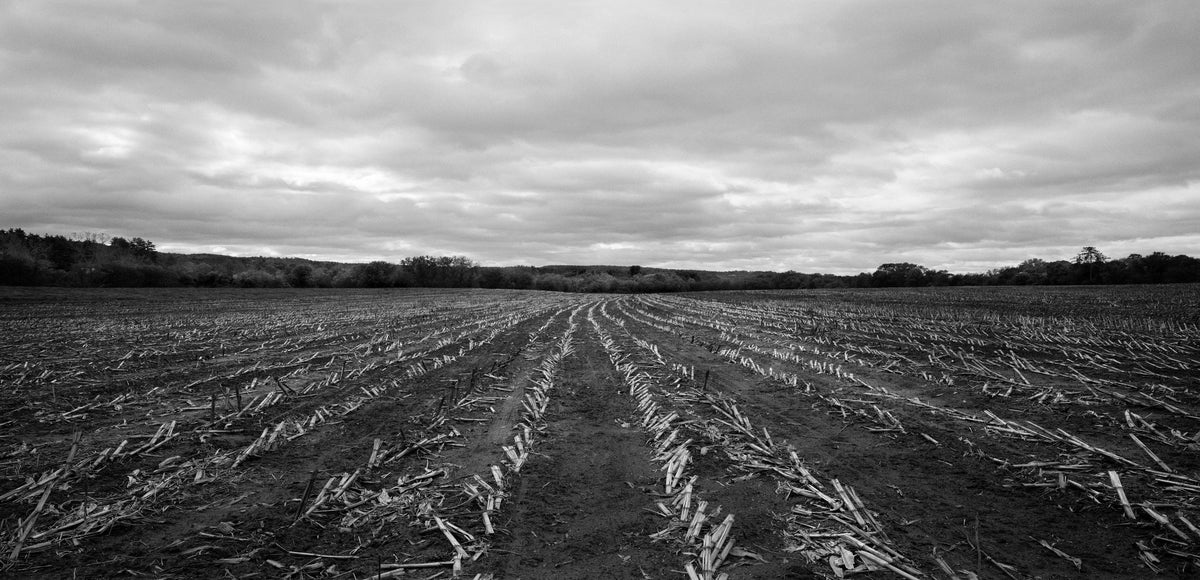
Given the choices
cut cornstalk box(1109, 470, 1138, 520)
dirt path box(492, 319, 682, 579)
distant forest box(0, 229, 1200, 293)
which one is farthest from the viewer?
distant forest box(0, 229, 1200, 293)

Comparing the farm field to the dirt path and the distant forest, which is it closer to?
the dirt path

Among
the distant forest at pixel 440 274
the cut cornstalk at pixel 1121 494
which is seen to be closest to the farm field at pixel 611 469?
→ the cut cornstalk at pixel 1121 494

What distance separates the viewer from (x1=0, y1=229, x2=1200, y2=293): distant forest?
62875 millimetres

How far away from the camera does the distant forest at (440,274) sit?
206 ft

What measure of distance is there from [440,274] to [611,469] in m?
99.9

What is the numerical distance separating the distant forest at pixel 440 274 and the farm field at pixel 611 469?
7018 centimetres

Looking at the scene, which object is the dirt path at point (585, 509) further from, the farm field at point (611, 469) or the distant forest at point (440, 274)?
the distant forest at point (440, 274)

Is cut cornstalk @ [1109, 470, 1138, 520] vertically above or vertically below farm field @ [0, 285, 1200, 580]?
above

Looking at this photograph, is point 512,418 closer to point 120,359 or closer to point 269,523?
point 269,523

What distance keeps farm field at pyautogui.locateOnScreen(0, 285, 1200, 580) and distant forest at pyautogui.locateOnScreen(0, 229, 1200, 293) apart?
230ft

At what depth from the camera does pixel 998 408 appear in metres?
8.54

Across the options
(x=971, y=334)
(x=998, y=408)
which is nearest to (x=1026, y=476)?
(x=998, y=408)

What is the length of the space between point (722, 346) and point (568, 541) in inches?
497

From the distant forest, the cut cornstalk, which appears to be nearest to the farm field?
the cut cornstalk
